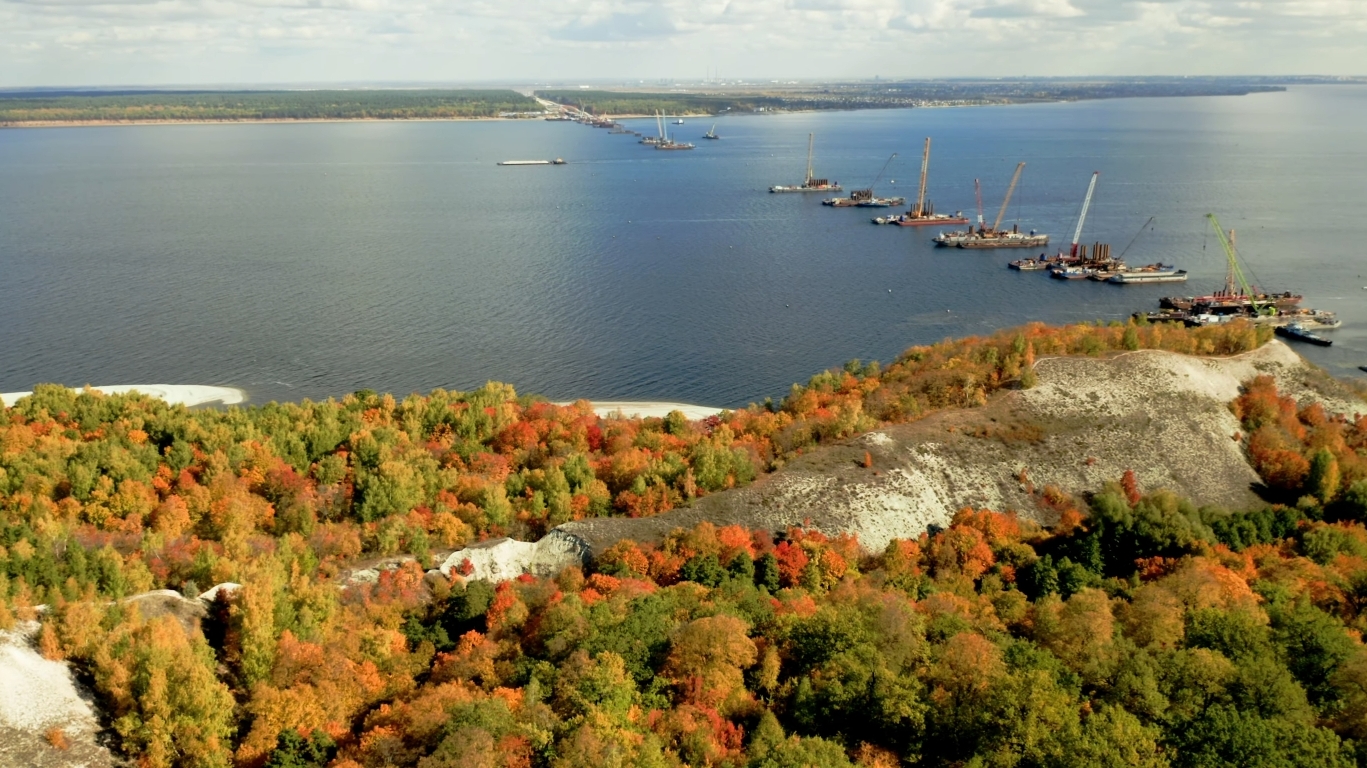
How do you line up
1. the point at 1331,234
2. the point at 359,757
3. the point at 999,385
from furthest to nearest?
the point at 1331,234
the point at 999,385
the point at 359,757

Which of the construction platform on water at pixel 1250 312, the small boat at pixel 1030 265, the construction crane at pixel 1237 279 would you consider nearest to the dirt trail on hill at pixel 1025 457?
the construction platform on water at pixel 1250 312

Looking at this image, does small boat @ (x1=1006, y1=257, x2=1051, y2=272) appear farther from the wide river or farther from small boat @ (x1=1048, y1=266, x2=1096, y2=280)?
the wide river

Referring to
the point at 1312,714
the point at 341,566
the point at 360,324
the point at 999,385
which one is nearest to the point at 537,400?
the point at 341,566

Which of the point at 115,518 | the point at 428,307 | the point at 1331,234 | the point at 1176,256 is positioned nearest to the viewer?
the point at 115,518

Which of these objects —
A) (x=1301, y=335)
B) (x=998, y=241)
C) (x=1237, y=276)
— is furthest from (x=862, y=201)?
(x=1301, y=335)

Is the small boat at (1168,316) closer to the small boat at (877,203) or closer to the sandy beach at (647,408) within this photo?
the sandy beach at (647,408)

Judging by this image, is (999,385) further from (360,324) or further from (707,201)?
(707,201)

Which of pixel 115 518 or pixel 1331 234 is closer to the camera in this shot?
pixel 115 518

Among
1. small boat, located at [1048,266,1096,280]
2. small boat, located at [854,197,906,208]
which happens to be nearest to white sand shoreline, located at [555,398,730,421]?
small boat, located at [1048,266,1096,280]
